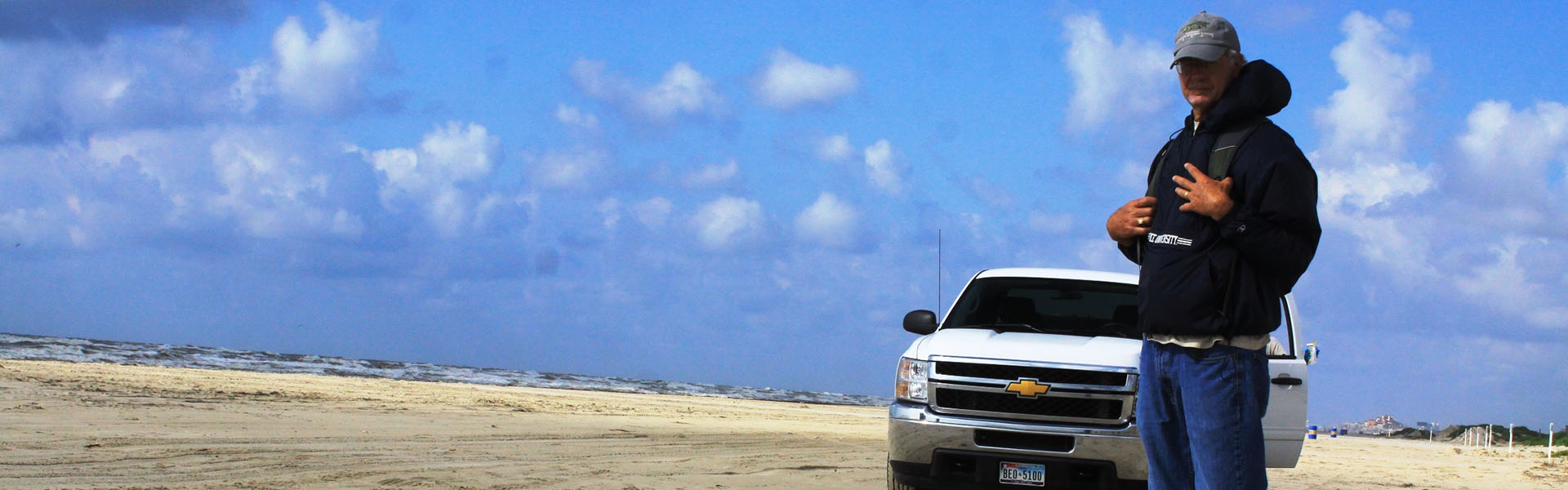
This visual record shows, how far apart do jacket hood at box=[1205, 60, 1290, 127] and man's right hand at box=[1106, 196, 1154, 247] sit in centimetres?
26

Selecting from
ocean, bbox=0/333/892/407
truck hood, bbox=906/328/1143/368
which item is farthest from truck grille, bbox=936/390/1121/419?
ocean, bbox=0/333/892/407

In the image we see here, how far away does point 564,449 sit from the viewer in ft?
38.4

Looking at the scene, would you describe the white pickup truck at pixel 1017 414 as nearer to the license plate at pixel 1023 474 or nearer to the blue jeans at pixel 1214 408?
the license plate at pixel 1023 474


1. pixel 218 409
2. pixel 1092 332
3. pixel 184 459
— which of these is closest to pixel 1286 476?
pixel 1092 332

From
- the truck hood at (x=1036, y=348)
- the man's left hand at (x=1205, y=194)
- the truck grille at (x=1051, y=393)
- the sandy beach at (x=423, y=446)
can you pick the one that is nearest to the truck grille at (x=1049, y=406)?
the truck grille at (x=1051, y=393)

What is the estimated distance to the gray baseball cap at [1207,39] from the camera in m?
3.00

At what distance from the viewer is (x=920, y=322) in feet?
25.6

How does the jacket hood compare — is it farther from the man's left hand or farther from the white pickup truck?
the white pickup truck

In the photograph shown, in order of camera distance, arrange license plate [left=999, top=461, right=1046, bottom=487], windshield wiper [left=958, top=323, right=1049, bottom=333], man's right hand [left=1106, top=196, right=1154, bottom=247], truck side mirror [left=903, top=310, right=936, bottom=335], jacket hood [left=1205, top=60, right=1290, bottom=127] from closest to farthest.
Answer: jacket hood [left=1205, top=60, right=1290, bottom=127] → man's right hand [left=1106, top=196, right=1154, bottom=247] → license plate [left=999, top=461, right=1046, bottom=487] → windshield wiper [left=958, top=323, right=1049, bottom=333] → truck side mirror [left=903, top=310, right=936, bottom=335]

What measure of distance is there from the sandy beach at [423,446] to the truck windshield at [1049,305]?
1847 mm

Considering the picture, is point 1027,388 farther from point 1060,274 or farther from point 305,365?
point 305,365

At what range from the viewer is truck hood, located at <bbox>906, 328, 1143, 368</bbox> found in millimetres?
6789

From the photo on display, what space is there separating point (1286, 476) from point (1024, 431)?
6356 millimetres

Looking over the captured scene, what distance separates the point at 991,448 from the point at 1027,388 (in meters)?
0.39
